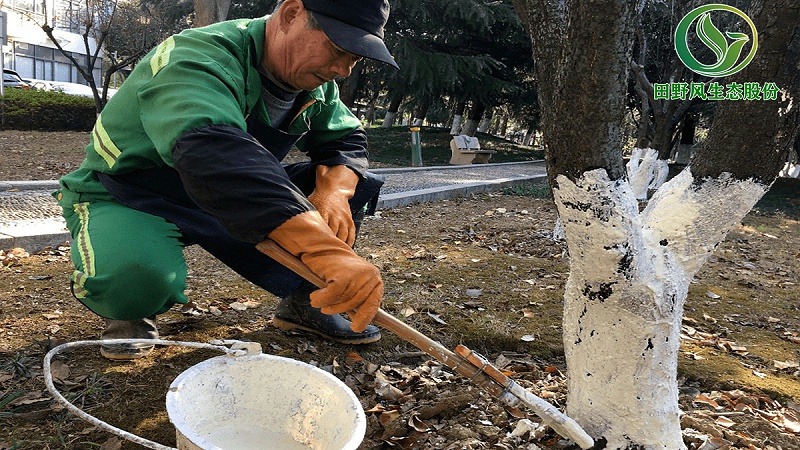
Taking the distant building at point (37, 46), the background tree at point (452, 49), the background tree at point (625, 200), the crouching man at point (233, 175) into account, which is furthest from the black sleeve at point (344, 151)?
the distant building at point (37, 46)

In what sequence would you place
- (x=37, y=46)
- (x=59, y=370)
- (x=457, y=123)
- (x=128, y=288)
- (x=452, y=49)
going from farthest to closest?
(x=37, y=46) < (x=457, y=123) < (x=452, y=49) < (x=59, y=370) < (x=128, y=288)

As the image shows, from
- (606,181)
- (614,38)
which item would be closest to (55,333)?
(606,181)

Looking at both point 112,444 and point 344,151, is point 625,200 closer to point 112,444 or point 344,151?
point 344,151

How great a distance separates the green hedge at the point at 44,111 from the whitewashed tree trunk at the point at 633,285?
43.9 ft

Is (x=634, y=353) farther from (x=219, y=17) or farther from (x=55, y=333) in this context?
(x=219, y=17)

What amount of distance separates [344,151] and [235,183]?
1.18 metres

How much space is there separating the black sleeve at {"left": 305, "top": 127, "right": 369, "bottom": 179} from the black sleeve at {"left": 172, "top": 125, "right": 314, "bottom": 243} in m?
1.02

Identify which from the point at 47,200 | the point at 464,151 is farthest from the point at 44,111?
the point at 464,151

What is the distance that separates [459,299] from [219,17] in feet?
24.9

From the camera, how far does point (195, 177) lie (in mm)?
1650

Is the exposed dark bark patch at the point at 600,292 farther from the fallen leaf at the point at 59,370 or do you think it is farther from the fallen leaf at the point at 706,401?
the fallen leaf at the point at 59,370

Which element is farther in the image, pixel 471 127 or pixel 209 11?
pixel 471 127

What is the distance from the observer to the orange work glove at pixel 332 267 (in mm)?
1613

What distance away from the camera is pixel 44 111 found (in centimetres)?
1280
